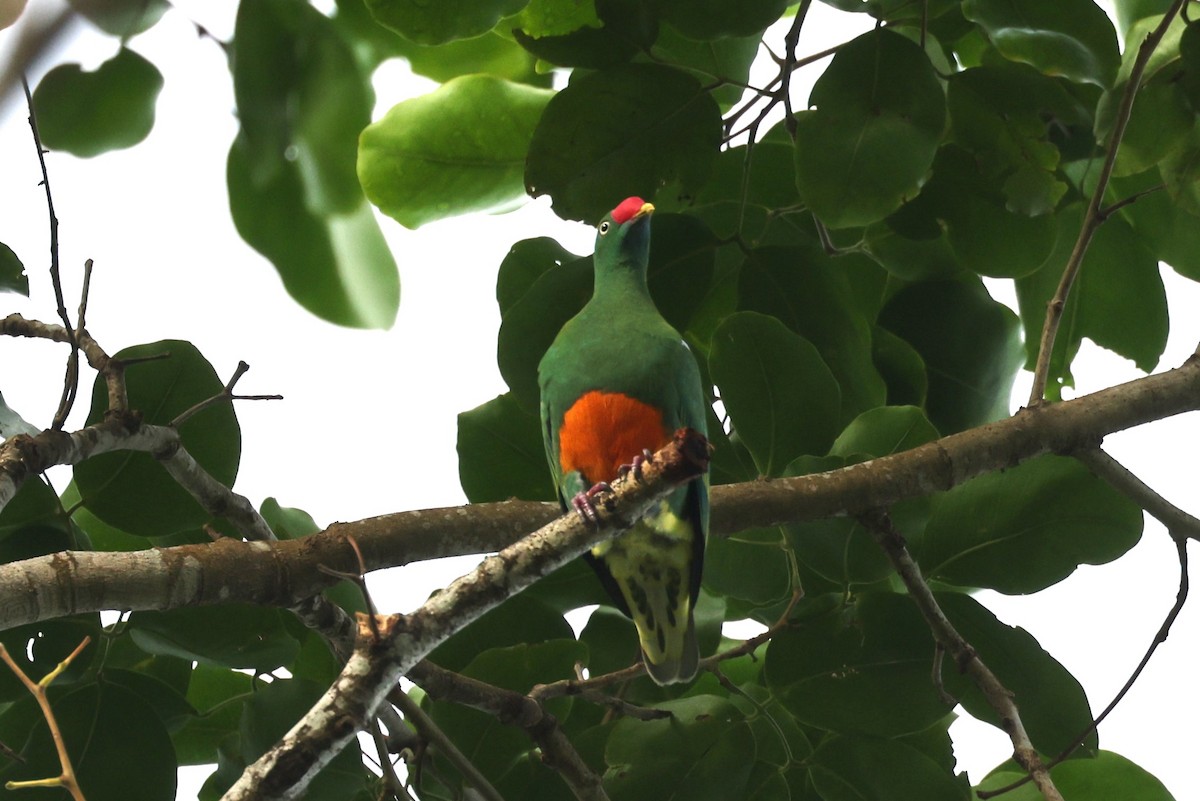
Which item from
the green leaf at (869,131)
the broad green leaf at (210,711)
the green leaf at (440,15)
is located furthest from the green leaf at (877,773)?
the green leaf at (440,15)

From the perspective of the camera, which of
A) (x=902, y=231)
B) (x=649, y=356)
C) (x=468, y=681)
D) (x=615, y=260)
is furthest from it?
(x=902, y=231)

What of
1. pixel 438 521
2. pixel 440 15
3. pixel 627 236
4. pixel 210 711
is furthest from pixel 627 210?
pixel 210 711

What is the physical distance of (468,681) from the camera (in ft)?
6.41

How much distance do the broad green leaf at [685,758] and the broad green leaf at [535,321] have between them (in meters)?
0.70

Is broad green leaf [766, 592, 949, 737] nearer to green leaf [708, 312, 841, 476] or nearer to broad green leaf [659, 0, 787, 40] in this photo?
green leaf [708, 312, 841, 476]

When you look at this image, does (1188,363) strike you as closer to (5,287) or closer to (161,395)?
(161,395)

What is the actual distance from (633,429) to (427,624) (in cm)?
84

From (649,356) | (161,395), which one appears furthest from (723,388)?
(161,395)

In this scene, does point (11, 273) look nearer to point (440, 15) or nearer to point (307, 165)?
point (307, 165)

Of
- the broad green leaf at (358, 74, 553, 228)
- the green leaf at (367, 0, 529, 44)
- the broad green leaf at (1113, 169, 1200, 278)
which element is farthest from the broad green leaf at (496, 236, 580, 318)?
the broad green leaf at (1113, 169, 1200, 278)

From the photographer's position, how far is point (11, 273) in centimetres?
222

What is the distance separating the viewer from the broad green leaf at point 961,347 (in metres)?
2.52

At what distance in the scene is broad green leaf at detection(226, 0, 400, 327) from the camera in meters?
2.44

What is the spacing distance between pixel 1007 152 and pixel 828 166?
424mm
